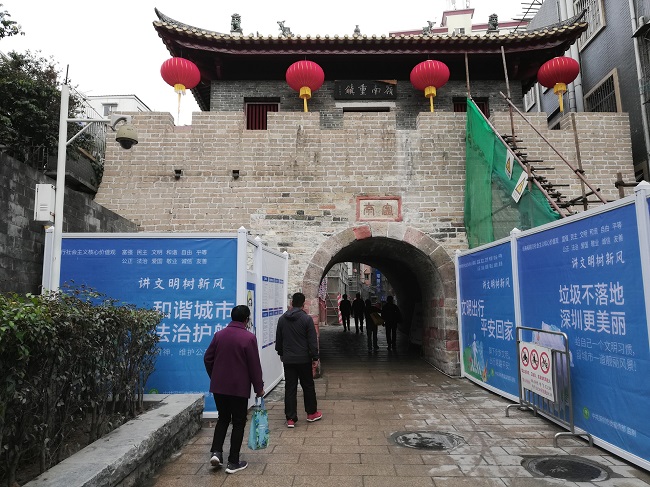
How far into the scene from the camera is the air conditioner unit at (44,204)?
5105 mm

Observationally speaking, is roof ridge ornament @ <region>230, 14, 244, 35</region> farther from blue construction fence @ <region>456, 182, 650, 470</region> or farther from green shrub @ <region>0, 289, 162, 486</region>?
green shrub @ <region>0, 289, 162, 486</region>

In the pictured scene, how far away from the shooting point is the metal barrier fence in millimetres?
4516

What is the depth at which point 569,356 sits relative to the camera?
14.9 feet

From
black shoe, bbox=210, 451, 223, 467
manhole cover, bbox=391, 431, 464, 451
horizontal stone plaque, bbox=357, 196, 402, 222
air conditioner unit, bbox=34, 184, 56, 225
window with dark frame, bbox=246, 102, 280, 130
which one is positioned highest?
window with dark frame, bbox=246, 102, 280, 130

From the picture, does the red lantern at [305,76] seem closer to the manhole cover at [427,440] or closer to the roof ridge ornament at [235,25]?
the roof ridge ornament at [235,25]

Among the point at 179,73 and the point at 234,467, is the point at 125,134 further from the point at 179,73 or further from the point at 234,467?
the point at 179,73

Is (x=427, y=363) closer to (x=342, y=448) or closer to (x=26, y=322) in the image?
(x=342, y=448)

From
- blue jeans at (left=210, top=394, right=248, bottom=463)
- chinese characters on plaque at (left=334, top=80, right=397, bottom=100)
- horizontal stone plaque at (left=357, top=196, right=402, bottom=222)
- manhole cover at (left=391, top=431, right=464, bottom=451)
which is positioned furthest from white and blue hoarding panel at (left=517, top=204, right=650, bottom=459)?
chinese characters on plaque at (left=334, top=80, right=397, bottom=100)

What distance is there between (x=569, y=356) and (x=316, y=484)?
2.76m

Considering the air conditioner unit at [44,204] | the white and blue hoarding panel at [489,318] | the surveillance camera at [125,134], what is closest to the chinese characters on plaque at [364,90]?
the white and blue hoarding panel at [489,318]

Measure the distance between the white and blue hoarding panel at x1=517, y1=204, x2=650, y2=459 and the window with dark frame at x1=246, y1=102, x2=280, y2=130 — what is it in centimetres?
813

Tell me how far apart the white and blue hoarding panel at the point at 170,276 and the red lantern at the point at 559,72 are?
8746 mm

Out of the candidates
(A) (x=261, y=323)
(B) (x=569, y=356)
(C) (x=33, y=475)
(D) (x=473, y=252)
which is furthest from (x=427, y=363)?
(C) (x=33, y=475)

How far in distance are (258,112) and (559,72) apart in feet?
23.4
